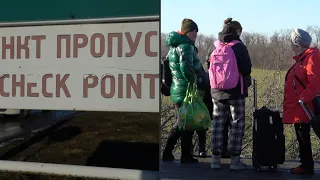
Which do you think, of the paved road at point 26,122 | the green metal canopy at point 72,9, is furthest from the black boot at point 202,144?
the green metal canopy at point 72,9

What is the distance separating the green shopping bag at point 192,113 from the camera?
518cm

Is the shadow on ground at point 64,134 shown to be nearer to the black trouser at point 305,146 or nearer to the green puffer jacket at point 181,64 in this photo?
the green puffer jacket at point 181,64

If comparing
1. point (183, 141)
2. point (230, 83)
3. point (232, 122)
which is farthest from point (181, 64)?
point (183, 141)

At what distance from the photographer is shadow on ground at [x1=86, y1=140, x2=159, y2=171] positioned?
3.46m

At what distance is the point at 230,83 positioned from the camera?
4840 millimetres

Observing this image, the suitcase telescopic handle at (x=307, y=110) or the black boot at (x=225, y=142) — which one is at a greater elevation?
the suitcase telescopic handle at (x=307, y=110)

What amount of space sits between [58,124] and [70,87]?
0.35 m

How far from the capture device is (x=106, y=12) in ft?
11.3

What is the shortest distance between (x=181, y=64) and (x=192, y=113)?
59 centimetres

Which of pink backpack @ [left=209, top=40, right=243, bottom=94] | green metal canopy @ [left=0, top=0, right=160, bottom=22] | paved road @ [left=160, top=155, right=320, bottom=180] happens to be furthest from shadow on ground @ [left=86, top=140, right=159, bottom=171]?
pink backpack @ [left=209, top=40, right=243, bottom=94]

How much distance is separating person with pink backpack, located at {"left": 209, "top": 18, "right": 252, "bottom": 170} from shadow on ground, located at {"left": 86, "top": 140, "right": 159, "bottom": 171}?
1703 mm

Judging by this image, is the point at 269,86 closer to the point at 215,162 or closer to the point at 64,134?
the point at 215,162

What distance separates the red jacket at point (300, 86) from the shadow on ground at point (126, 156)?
2.02 m

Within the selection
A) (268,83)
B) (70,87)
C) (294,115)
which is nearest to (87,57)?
(70,87)
